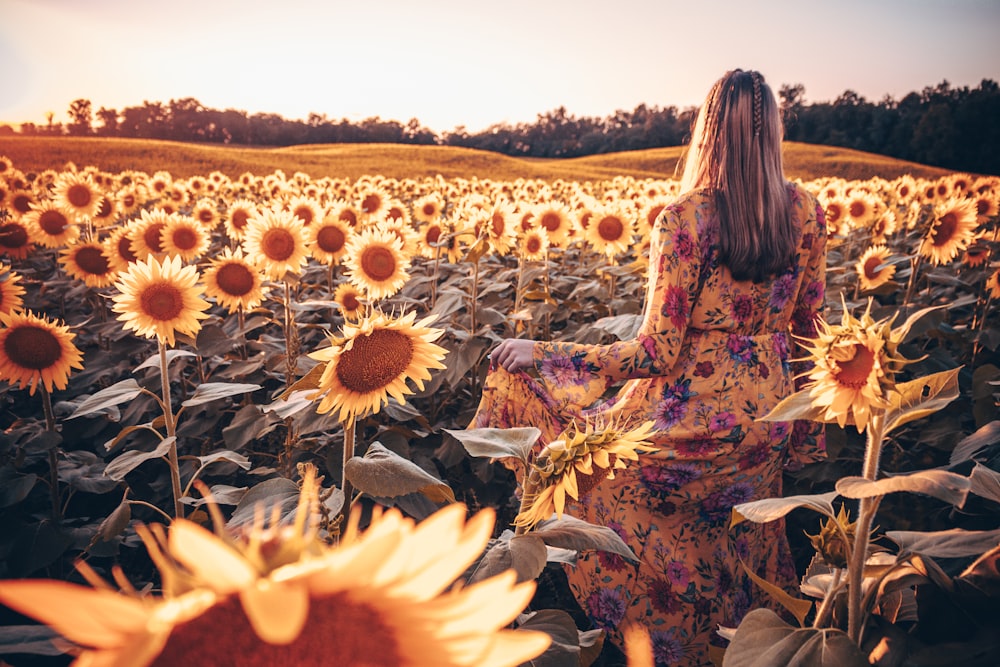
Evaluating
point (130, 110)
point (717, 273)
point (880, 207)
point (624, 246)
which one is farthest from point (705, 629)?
point (130, 110)

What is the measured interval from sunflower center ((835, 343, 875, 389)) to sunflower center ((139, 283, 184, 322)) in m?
2.18

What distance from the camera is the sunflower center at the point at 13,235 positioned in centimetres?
485

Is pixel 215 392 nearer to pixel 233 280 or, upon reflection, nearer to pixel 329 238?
pixel 233 280

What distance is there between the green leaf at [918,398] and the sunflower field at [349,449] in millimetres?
17

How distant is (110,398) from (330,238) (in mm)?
2088

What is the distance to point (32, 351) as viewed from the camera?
7.52 feet

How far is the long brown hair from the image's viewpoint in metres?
2.42

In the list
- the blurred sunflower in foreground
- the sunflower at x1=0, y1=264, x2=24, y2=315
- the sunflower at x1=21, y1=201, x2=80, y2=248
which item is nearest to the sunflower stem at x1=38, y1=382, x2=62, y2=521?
the sunflower at x1=0, y1=264, x2=24, y2=315

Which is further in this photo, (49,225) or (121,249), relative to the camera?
(49,225)

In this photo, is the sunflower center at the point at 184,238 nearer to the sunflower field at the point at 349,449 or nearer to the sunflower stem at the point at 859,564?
the sunflower field at the point at 349,449

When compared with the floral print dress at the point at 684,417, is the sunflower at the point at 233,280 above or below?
above

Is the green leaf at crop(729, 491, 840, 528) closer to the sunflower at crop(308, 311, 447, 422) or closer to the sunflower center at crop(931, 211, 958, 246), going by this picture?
the sunflower at crop(308, 311, 447, 422)

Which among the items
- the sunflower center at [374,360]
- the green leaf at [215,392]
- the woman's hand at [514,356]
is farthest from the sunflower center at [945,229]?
the green leaf at [215,392]

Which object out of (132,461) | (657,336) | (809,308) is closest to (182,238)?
(132,461)
